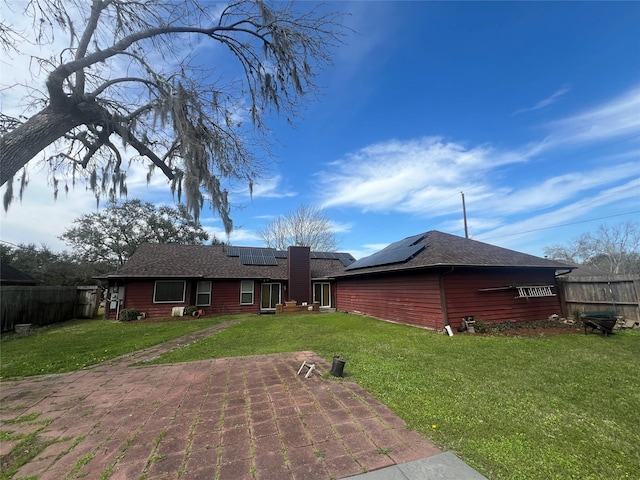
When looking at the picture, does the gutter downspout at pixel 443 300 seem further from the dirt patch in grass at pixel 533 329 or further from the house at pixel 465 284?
the dirt patch in grass at pixel 533 329

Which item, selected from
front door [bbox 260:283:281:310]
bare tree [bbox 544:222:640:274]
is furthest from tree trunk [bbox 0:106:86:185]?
bare tree [bbox 544:222:640:274]

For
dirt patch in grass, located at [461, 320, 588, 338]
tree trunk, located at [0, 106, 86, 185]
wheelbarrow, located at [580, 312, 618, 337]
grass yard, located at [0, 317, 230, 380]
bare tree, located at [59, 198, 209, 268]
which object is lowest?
grass yard, located at [0, 317, 230, 380]

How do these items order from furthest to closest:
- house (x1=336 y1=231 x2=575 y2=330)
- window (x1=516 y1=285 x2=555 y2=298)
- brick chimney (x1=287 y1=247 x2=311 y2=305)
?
brick chimney (x1=287 y1=247 x2=311 y2=305)
window (x1=516 y1=285 x2=555 y2=298)
house (x1=336 y1=231 x2=575 y2=330)

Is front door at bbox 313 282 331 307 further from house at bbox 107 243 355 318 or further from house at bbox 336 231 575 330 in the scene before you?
house at bbox 336 231 575 330

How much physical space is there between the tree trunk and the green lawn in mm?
4122

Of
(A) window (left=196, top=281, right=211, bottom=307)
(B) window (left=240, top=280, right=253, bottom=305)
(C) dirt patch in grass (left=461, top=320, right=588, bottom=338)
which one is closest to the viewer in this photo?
(C) dirt patch in grass (left=461, top=320, right=588, bottom=338)

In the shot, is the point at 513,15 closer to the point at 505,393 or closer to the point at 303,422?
the point at 505,393

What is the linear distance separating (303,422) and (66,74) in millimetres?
5536

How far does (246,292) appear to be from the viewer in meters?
16.5

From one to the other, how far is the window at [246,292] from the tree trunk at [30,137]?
43.6 feet

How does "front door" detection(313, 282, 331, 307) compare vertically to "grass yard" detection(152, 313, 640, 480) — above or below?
above

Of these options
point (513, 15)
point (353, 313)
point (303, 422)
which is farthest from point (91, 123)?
point (353, 313)

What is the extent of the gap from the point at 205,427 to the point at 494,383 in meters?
3.94

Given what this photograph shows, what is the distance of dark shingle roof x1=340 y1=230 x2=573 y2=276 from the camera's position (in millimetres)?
8938
